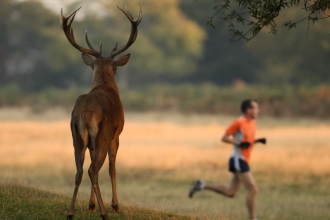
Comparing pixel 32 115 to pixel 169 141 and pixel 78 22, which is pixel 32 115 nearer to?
pixel 169 141

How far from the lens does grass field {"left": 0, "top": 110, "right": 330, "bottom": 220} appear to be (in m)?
10.9

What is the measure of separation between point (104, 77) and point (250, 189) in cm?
290

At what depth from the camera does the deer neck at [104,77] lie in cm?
955

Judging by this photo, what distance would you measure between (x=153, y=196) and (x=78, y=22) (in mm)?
55343

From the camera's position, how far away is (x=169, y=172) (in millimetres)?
20016

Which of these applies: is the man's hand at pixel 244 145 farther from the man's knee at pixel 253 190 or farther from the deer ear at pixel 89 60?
the deer ear at pixel 89 60

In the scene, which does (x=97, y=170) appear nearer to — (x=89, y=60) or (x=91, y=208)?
(x=91, y=208)

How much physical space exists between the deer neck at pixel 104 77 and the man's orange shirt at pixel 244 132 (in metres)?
2.57

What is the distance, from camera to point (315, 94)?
41.4 m

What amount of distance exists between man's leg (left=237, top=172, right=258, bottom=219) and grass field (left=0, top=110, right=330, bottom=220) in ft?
0.84

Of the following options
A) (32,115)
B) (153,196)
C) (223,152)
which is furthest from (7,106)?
(153,196)

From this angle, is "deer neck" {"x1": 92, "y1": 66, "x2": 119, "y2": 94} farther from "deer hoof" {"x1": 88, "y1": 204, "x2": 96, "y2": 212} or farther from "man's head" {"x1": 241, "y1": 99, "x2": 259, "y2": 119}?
"man's head" {"x1": 241, "y1": 99, "x2": 259, "y2": 119}

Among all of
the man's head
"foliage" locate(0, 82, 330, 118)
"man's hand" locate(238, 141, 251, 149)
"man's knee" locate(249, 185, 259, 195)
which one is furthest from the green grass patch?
"foliage" locate(0, 82, 330, 118)

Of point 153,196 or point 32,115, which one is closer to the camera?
point 153,196
